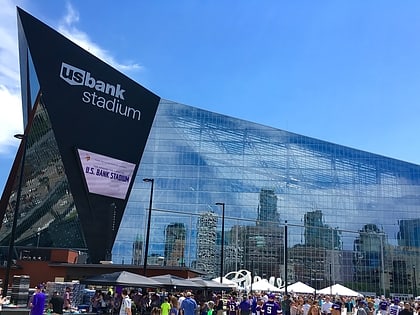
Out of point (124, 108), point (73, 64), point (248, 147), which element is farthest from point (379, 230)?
point (73, 64)

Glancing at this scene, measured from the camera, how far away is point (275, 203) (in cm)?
7512

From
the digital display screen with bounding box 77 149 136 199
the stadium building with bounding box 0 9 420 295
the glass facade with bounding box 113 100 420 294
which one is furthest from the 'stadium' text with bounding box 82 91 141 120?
the glass facade with bounding box 113 100 420 294

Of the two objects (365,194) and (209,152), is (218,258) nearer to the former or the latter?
(209,152)

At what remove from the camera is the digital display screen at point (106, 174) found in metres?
40.2

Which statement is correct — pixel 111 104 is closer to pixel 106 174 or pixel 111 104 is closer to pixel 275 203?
pixel 106 174

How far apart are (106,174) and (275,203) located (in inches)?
1530

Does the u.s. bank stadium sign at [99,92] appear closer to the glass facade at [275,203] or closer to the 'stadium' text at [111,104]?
the 'stadium' text at [111,104]

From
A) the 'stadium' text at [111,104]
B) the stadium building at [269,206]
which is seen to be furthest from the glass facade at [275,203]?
the 'stadium' text at [111,104]

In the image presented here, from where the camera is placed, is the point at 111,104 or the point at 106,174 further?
the point at 111,104

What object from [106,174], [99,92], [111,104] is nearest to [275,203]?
[106,174]

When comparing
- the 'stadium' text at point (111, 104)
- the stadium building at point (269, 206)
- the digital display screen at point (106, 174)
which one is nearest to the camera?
the digital display screen at point (106, 174)

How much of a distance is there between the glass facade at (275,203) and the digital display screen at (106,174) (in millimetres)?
28137

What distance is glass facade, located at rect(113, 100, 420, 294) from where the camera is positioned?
237 ft

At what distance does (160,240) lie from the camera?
71250 millimetres
